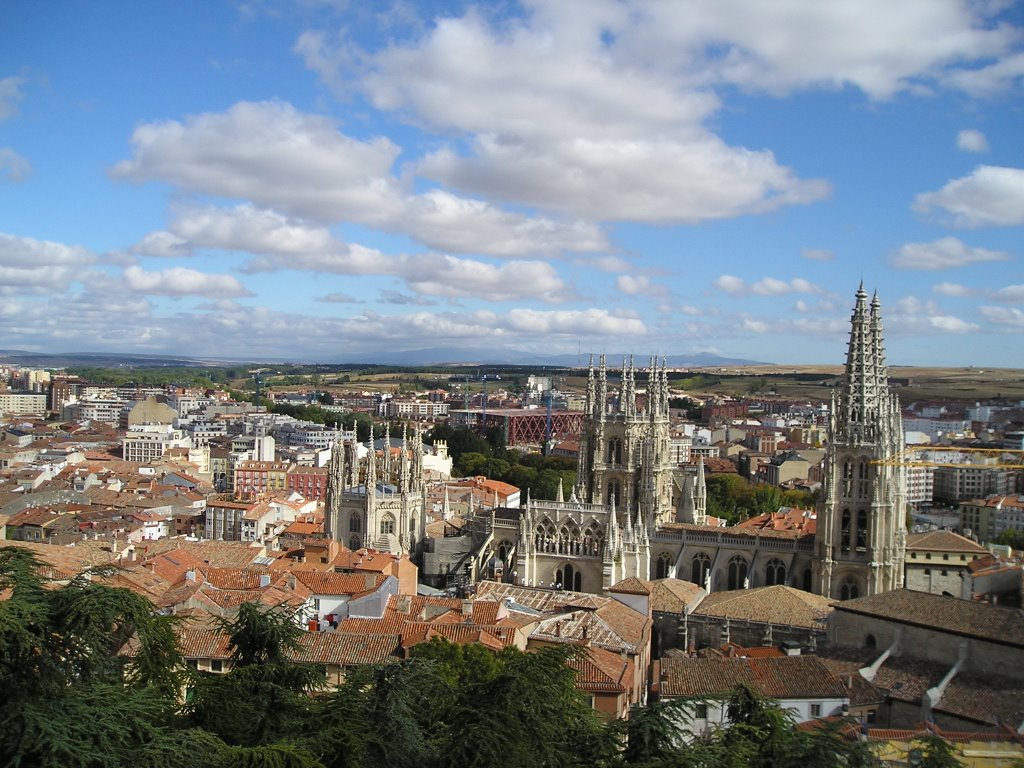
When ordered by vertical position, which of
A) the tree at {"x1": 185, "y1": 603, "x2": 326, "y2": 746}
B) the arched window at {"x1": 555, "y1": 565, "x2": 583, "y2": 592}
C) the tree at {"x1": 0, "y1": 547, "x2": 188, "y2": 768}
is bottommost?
the arched window at {"x1": 555, "y1": 565, "x2": 583, "y2": 592}

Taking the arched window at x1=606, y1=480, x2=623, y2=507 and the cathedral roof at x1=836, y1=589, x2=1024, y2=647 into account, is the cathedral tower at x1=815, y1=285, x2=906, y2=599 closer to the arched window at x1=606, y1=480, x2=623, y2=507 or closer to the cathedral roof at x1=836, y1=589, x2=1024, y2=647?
the cathedral roof at x1=836, y1=589, x2=1024, y2=647

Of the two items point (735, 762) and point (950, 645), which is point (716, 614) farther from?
point (735, 762)

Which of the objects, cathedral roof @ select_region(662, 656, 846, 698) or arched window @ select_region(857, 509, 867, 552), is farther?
arched window @ select_region(857, 509, 867, 552)

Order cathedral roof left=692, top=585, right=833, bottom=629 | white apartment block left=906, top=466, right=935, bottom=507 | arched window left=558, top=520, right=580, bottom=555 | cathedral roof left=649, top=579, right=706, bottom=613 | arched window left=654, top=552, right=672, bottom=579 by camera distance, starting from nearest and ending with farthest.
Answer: cathedral roof left=692, top=585, right=833, bottom=629, cathedral roof left=649, top=579, right=706, bottom=613, arched window left=558, top=520, right=580, bottom=555, arched window left=654, top=552, right=672, bottom=579, white apartment block left=906, top=466, right=935, bottom=507

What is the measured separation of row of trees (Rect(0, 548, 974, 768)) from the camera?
60.2 ft

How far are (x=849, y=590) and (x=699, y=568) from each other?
776cm

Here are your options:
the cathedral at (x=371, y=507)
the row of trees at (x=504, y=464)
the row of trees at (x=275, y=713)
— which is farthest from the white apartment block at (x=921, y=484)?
the row of trees at (x=275, y=713)

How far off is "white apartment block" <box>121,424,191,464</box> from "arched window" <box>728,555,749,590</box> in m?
91.3

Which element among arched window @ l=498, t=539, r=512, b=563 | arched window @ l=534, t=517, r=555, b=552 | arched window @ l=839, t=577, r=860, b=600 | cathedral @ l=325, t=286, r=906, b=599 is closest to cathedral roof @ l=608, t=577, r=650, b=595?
cathedral @ l=325, t=286, r=906, b=599

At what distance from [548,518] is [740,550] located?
9.98m

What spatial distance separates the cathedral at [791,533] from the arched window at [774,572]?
0.05 m

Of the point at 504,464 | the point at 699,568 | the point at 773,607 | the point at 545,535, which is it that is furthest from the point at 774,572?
the point at 504,464

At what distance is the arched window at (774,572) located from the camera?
53844 mm

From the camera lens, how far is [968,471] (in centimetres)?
12194
